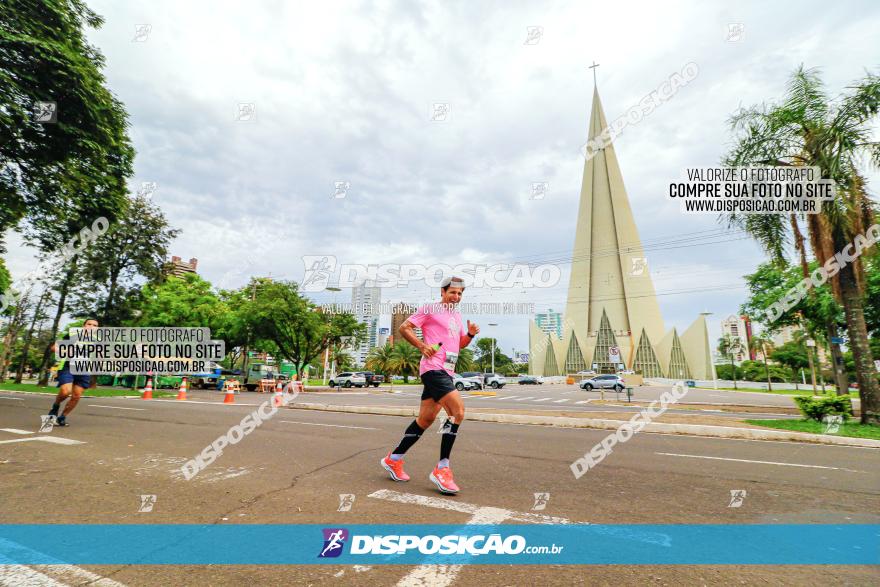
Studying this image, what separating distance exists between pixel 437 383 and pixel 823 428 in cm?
1147

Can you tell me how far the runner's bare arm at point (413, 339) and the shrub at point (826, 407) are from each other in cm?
1334

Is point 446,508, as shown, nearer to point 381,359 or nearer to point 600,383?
point 600,383

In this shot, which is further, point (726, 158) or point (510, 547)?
point (726, 158)

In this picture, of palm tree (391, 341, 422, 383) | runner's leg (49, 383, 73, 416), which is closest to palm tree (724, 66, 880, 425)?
runner's leg (49, 383, 73, 416)

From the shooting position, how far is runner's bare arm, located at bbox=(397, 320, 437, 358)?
13.0 ft

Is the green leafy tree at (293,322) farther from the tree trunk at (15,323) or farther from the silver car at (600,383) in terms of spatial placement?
the silver car at (600,383)

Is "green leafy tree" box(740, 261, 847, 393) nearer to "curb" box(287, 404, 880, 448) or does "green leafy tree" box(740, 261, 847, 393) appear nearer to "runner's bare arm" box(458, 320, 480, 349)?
"curb" box(287, 404, 880, 448)

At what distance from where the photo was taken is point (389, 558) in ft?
8.02

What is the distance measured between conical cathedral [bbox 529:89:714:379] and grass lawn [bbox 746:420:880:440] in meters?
70.5

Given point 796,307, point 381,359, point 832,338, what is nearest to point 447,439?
point 832,338

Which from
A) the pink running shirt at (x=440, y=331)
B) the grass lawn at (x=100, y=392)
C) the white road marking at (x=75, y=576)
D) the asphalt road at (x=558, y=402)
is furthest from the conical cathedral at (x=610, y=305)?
the white road marking at (x=75, y=576)

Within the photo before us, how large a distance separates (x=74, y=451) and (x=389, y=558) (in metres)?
5.67

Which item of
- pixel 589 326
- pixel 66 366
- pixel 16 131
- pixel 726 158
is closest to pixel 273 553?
pixel 66 366

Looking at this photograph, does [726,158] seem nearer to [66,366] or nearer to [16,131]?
[66,366]
